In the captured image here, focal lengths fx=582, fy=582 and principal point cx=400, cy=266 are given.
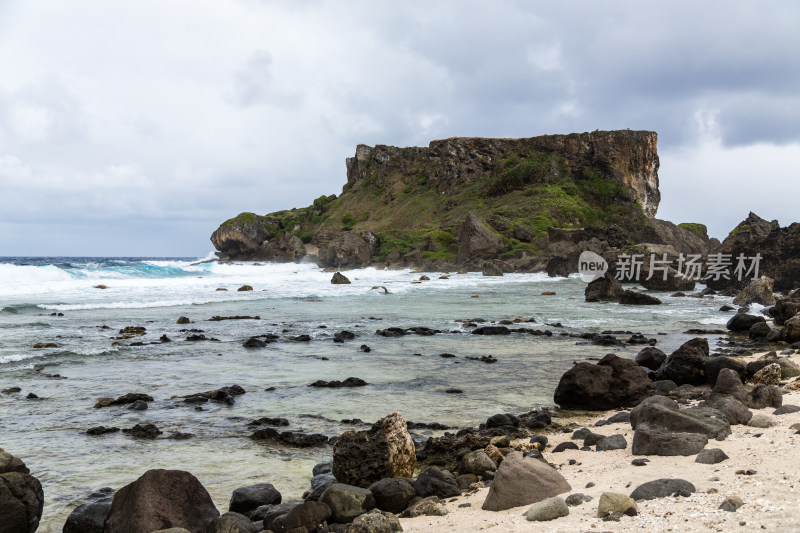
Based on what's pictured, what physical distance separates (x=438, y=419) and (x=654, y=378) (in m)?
5.39

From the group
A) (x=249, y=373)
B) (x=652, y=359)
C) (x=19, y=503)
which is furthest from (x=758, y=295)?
(x=19, y=503)

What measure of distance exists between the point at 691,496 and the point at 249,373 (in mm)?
10728

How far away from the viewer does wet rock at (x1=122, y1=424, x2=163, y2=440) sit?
27.8 feet

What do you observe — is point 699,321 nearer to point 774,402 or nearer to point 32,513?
point 774,402

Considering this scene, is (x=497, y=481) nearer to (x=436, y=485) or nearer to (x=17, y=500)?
(x=436, y=485)

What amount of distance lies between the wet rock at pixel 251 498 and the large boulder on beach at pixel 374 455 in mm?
828

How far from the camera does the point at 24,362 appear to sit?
14180mm

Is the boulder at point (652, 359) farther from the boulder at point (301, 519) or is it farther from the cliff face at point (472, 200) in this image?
the cliff face at point (472, 200)

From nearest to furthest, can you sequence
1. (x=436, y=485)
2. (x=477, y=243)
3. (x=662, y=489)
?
(x=662, y=489) < (x=436, y=485) < (x=477, y=243)

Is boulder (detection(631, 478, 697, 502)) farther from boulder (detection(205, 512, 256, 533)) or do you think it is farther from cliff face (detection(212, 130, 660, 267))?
cliff face (detection(212, 130, 660, 267))

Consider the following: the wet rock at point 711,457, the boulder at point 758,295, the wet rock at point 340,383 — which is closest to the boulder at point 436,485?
the wet rock at point 711,457

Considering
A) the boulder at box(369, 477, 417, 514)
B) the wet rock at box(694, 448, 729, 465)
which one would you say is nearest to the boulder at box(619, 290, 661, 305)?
the wet rock at box(694, 448, 729, 465)

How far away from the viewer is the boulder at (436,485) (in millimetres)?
6047

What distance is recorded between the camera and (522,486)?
5.23 metres
